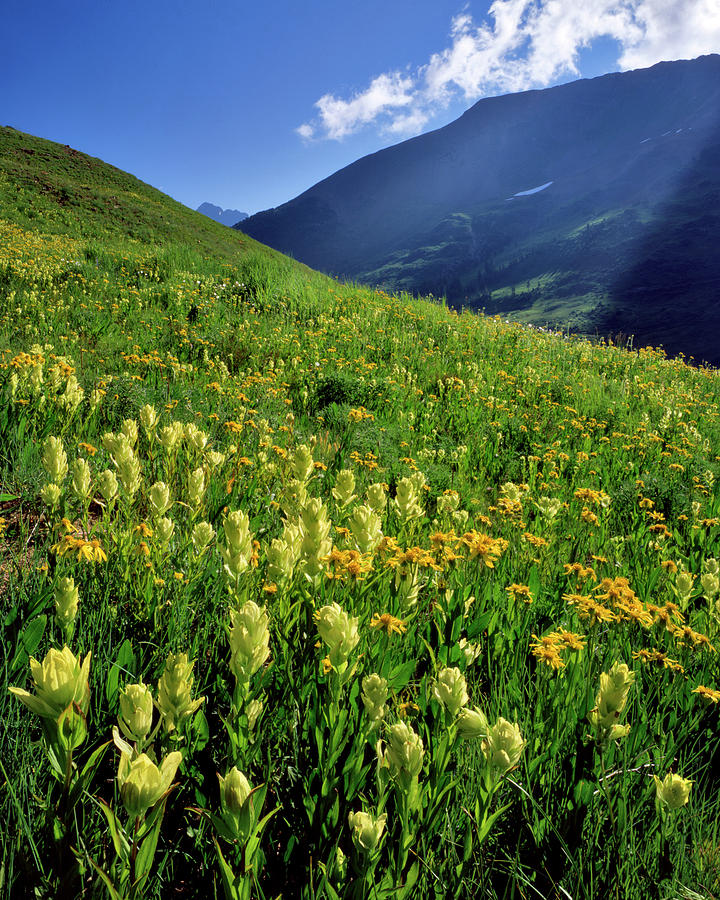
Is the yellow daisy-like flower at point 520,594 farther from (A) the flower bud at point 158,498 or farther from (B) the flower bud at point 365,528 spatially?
(A) the flower bud at point 158,498

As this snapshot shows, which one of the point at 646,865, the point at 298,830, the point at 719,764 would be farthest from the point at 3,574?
the point at 719,764

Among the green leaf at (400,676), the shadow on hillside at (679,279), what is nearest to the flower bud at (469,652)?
the green leaf at (400,676)

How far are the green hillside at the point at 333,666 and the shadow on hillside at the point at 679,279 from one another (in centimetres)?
10257

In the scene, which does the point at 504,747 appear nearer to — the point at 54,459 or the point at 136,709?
the point at 136,709

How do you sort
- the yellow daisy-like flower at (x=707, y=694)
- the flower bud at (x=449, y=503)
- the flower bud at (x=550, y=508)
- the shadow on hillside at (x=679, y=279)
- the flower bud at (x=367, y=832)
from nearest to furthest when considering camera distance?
the flower bud at (x=367, y=832), the yellow daisy-like flower at (x=707, y=694), the flower bud at (x=449, y=503), the flower bud at (x=550, y=508), the shadow on hillside at (x=679, y=279)

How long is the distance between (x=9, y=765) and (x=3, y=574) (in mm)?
1030

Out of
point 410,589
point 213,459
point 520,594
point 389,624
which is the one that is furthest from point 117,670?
point 520,594

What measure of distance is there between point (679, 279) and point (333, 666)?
163 metres

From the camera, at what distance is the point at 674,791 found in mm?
1035

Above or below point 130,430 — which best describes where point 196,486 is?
below

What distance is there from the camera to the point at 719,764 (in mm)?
1542

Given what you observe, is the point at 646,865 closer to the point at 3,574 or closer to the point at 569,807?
the point at 569,807

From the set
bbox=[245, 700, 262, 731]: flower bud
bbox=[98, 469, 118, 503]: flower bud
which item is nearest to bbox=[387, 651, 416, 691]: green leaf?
bbox=[245, 700, 262, 731]: flower bud

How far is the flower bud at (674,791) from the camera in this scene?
1.03m
